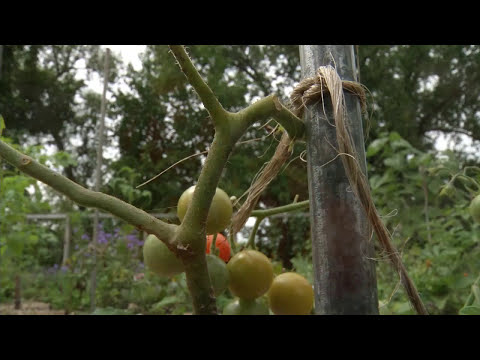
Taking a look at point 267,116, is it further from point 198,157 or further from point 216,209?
point 198,157

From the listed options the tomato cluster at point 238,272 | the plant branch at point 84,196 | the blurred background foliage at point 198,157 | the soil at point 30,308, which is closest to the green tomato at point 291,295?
the tomato cluster at point 238,272

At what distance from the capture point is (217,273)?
20.4 inches

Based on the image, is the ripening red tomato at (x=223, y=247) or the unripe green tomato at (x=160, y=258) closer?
the unripe green tomato at (x=160, y=258)

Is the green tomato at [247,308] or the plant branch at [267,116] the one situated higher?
the plant branch at [267,116]

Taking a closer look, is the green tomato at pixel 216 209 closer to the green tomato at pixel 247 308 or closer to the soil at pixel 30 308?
the green tomato at pixel 247 308

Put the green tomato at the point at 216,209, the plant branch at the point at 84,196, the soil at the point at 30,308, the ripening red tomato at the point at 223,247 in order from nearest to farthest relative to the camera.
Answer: the plant branch at the point at 84,196 → the green tomato at the point at 216,209 → the ripening red tomato at the point at 223,247 → the soil at the point at 30,308

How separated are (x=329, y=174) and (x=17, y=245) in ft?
6.64

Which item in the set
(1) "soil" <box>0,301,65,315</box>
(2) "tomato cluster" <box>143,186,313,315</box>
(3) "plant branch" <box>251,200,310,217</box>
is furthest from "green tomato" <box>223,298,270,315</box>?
(1) "soil" <box>0,301,65,315</box>

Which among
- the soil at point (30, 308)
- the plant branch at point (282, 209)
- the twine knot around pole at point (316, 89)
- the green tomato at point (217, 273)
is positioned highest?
the soil at point (30, 308)

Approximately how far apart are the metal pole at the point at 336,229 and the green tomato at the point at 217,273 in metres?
0.13

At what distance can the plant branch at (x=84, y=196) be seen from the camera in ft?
1.17
